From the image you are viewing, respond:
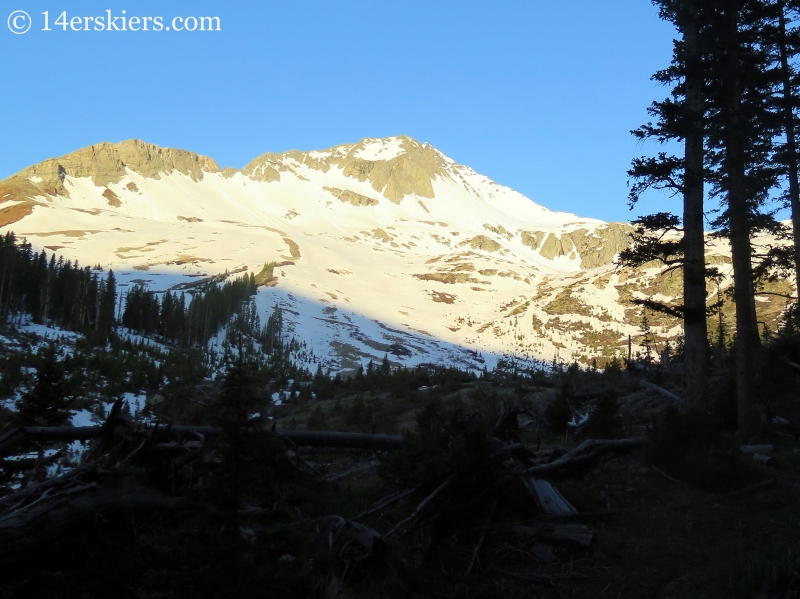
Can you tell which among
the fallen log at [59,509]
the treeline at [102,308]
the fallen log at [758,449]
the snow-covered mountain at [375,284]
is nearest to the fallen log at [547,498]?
the fallen log at [59,509]

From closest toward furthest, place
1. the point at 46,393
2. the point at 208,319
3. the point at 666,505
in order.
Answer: the point at 666,505, the point at 46,393, the point at 208,319

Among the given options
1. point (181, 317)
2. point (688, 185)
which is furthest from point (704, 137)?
point (181, 317)

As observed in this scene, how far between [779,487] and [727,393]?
16.4 feet

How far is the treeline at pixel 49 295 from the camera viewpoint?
183ft

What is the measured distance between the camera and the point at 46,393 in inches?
354

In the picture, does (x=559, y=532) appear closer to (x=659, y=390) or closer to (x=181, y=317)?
(x=659, y=390)

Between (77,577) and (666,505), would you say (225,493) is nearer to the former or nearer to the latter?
(77,577)

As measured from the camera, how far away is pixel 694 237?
1135 centimetres

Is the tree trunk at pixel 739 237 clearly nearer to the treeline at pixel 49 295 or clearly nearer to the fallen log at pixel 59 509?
the fallen log at pixel 59 509

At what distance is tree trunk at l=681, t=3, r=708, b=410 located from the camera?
35.2 feet

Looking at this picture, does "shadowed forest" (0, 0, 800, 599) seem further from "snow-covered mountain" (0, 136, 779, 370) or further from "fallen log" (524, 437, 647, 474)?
"snow-covered mountain" (0, 136, 779, 370)

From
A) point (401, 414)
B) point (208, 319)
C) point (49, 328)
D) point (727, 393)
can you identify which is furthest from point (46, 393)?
point (208, 319)

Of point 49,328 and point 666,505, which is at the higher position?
point 49,328

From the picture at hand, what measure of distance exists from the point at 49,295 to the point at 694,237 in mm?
60840
